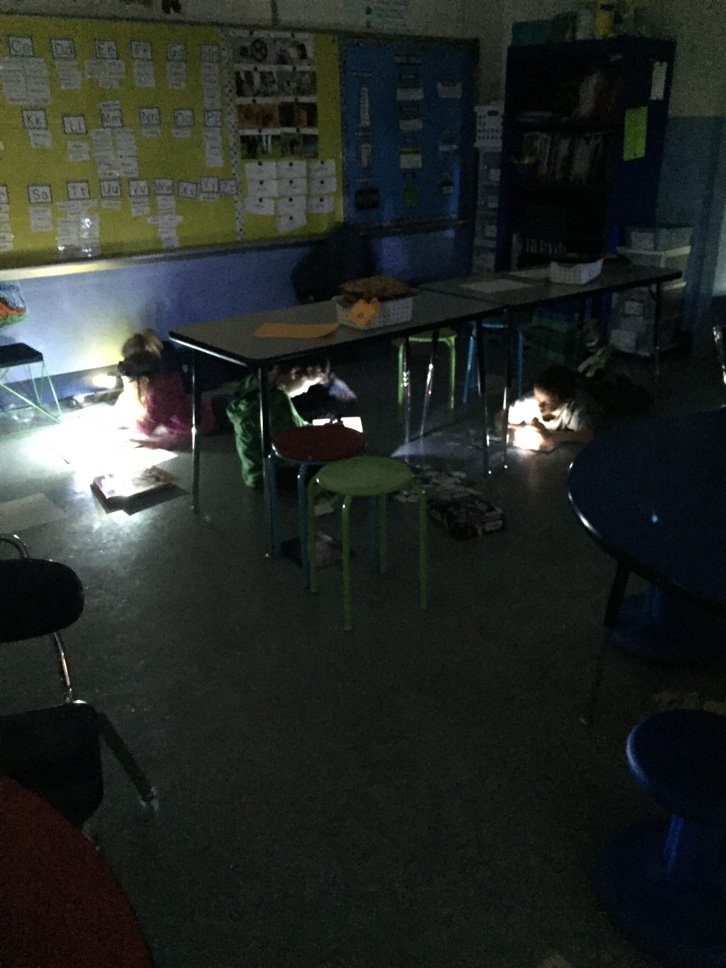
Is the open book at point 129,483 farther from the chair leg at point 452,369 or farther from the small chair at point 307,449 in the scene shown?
the chair leg at point 452,369

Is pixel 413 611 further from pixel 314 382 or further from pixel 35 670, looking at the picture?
pixel 314 382

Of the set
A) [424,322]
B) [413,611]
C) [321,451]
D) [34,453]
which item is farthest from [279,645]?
[34,453]

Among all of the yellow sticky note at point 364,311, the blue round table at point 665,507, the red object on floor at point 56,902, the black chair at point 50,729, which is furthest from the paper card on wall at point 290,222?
the red object on floor at point 56,902

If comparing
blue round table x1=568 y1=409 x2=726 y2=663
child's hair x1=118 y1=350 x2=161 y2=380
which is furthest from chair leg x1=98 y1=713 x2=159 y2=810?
child's hair x1=118 y1=350 x2=161 y2=380

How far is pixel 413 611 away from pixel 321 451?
23.7 inches

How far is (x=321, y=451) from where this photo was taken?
2555 mm

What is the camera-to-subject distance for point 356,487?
7.61ft

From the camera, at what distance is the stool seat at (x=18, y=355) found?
3906mm

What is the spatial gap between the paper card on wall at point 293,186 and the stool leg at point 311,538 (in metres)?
3.13

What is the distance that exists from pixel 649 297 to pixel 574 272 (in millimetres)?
1596

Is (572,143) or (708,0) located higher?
(708,0)

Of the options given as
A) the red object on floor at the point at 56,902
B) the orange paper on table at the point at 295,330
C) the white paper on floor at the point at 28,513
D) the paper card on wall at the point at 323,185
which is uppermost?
the paper card on wall at the point at 323,185

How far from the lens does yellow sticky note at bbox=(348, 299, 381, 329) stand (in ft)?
9.93

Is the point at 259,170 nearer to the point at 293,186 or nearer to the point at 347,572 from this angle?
the point at 293,186
